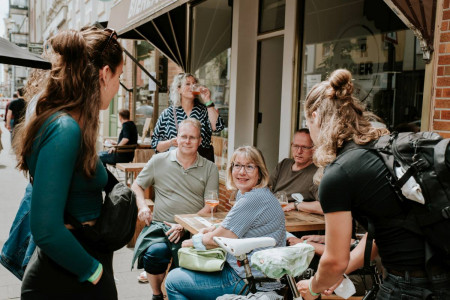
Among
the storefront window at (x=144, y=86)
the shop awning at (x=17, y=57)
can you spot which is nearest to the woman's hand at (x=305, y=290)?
the shop awning at (x=17, y=57)

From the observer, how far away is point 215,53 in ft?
23.7

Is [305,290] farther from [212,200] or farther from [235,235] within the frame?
[212,200]

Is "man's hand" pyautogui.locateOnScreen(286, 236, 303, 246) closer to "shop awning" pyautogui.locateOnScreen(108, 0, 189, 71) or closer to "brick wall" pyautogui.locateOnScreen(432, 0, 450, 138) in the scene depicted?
"brick wall" pyautogui.locateOnScreen(432, 0, 450, 138)

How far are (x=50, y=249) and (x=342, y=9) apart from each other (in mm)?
4311

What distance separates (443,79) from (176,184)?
7.61 feet

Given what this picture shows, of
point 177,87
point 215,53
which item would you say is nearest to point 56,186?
point 177,87

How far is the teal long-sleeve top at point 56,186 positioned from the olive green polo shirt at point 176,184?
2534 mm

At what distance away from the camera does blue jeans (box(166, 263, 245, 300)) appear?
287 centimetres

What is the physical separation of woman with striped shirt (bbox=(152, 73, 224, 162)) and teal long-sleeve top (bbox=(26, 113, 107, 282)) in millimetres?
3673

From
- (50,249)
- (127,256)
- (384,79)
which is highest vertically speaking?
(384,79)

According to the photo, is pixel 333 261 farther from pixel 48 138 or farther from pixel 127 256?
pixel 127 256

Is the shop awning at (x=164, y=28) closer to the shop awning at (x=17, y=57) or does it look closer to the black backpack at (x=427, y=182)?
the shop awning at (x=17, y=57)

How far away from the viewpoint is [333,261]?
1.86 meters

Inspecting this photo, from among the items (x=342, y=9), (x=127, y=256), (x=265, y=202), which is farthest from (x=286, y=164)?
(x=127, y=256)
